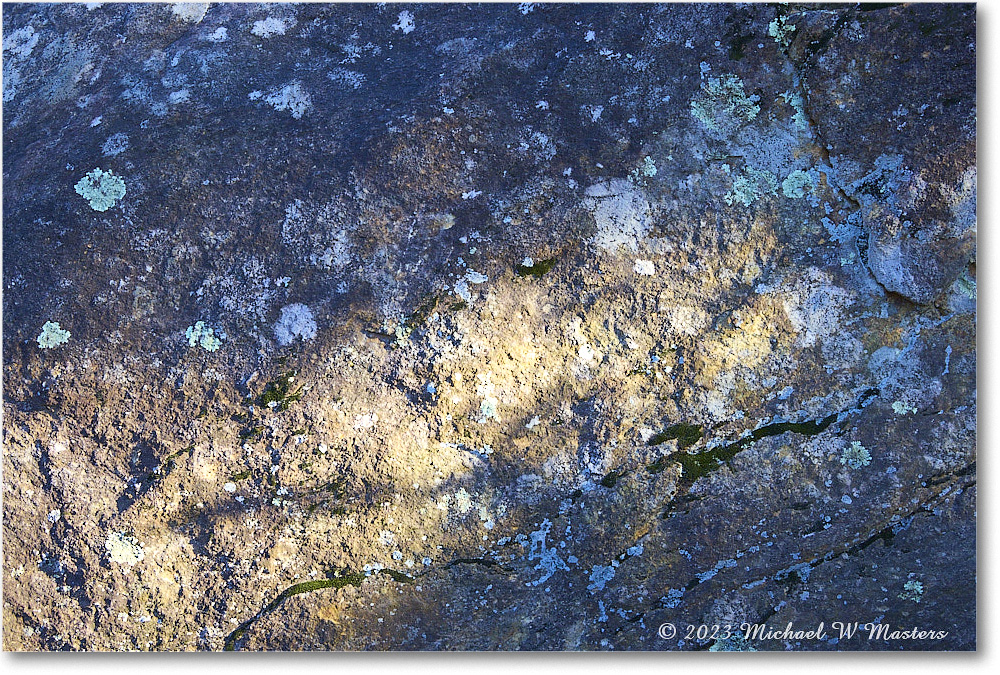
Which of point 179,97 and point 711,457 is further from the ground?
point 179,97

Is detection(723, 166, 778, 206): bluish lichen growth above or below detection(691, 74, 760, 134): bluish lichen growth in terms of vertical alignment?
below

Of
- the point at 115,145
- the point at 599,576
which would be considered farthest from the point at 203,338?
the point at 599,576

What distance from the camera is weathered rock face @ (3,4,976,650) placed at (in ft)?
5.84

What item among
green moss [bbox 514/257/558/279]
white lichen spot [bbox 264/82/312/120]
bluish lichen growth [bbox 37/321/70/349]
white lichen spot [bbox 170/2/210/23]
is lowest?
bluish lichen growth [bbox 37/321/70/349]

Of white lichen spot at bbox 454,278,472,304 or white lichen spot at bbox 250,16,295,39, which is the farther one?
white lichen spot at bbox 250,16,295,39

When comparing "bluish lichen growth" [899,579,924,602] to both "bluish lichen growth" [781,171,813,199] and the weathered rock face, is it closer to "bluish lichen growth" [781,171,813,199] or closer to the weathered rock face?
the weathered rock face

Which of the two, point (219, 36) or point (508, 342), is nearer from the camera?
point (508, 342)

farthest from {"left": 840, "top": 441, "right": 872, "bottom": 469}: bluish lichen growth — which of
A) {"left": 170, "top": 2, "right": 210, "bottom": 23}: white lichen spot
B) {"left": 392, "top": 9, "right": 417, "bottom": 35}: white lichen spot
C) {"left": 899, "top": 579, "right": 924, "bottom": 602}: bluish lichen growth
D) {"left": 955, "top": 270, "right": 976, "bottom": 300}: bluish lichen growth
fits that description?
{"left": 170, "top": 2, "right": 210, "bottom": 23}: white lichen spot

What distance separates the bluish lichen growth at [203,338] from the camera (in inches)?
70.2

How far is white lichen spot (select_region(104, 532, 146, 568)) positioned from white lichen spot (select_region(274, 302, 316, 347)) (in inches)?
25.3

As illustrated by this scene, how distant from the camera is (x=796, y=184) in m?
1.82

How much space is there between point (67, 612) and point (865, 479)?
2.12 meters

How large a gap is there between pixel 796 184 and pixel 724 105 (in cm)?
28

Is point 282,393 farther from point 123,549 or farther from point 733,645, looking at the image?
point 733,645
